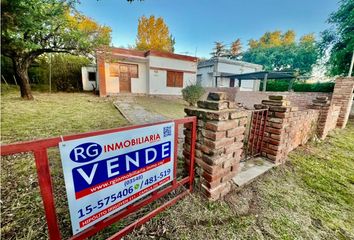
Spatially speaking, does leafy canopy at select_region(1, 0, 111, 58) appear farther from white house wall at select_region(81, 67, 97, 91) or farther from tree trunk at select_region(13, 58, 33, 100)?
white house wall at select_region(81, 67, 97, 91)

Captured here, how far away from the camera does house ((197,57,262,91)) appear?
16.3 m

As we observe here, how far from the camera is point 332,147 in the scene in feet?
13.0

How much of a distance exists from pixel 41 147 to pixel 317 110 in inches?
218

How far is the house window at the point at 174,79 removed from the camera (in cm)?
1309

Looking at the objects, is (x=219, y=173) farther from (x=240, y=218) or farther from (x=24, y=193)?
(x=24, y=193)

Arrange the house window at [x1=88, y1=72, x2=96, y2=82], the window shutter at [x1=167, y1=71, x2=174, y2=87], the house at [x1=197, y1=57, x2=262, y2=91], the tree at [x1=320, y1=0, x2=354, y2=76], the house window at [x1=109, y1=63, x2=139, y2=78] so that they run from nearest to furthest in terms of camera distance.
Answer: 1. the tree at [x1=320, y1=0, x2=354, y2=76]
2. the house window at [x1=109, y1=63, x2=139, y2=78]
3. the window shutter at [x1=167, y1=71, x2=174, y2=87]
4. the house window at [x1=88, y1=72, x2=96, y2=82]
5. the house at [x1=197, y1=57, x2=262, y2=91]

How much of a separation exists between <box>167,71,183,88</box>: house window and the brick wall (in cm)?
491

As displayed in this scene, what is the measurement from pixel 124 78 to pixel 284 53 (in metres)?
22.6

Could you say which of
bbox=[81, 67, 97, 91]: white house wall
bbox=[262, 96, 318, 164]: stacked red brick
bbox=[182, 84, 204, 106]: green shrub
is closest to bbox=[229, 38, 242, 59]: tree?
bbox=[182, 84, 204, 106]: green shrub

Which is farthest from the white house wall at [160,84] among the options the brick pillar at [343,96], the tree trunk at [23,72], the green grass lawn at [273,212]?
the green grass lawn at [273,212]

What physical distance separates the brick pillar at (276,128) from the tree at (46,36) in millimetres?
5742

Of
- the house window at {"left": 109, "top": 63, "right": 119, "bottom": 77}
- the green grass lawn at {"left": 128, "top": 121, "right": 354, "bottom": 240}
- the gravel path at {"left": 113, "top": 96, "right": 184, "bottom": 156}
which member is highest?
the house window at {"left": 109, "top": 63, "right": 119, "bottom": 77}

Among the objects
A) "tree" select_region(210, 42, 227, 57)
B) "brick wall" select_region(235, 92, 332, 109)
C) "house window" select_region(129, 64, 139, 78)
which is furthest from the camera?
"tree" select_region(210, 42, 227, 57)

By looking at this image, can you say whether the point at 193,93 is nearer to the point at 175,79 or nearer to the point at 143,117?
the point at 175,79
